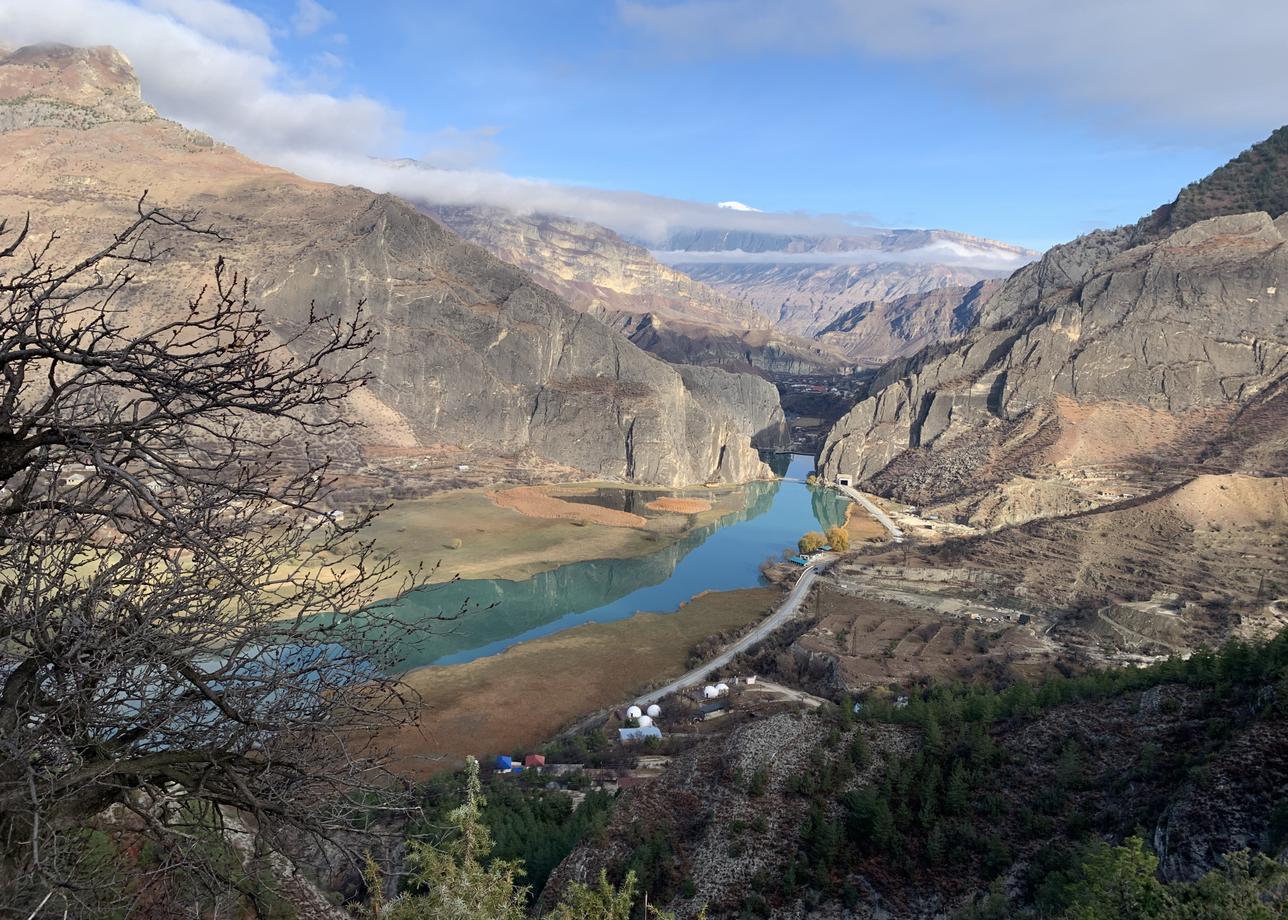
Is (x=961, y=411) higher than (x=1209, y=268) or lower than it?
lower

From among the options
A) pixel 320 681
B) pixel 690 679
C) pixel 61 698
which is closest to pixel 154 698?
pixel 61 698

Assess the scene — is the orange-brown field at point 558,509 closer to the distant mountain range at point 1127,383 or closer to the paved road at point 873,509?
the paved road at point 873,509

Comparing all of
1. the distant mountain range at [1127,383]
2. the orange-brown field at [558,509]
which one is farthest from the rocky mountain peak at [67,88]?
the distant mountain range at [1127,383]

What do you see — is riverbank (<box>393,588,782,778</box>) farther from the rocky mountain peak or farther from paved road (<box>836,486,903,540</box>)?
the rocky mountain peak

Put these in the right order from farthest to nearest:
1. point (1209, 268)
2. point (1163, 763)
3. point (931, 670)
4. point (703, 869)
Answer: point (1209, 268) → point (931, 670) → point (703, 869) → point (1163, 763)

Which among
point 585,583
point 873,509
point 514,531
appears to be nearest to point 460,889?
point 585,583

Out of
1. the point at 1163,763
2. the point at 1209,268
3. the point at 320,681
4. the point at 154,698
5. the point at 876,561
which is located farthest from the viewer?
the point at 1209,268

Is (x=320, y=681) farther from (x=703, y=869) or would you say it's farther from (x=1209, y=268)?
(x=1209, y=268)
